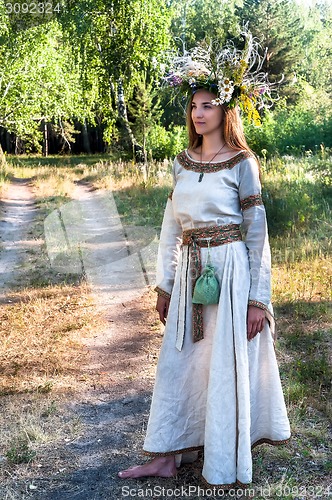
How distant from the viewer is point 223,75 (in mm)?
2863

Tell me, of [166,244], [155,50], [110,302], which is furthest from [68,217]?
[166,244]

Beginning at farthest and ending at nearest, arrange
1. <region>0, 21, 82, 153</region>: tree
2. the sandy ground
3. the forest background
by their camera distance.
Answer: <region>0, 21, 82, 153</region>: tree → the forest background → the sandy ground

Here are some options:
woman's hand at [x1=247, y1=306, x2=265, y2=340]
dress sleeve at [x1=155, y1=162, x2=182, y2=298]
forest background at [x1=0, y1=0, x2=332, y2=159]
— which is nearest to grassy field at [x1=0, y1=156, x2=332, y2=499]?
woman's hand at [x1=247, y1=306, x2=265, y2=340]

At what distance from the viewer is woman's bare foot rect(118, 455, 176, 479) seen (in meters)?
3.01

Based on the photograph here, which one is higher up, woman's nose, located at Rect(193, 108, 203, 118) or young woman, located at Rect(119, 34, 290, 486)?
woman's nose, located at Rect(193, 108, 203, 118)

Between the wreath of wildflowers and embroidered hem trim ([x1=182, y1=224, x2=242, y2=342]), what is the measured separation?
23.9 inches

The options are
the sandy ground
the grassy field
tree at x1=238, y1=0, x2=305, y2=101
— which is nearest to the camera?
the sandy ground

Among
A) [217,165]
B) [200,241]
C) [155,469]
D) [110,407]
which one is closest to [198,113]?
[217,165]

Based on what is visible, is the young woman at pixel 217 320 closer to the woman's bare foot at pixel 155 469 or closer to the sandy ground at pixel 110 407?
the woman's bare foot at pixel 155 469

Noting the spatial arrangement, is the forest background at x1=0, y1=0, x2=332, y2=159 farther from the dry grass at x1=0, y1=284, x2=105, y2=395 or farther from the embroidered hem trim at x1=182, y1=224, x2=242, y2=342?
the embroidered hem trim at x1=182, y1=224, x2=242, y2=342

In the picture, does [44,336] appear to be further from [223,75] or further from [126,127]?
[126,127]

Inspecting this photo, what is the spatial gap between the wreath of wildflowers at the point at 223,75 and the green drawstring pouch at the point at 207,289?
0.83m

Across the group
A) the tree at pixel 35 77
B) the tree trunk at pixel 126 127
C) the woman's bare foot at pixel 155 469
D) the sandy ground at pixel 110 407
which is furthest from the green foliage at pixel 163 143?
the woman's bare foot at pixel 155 469

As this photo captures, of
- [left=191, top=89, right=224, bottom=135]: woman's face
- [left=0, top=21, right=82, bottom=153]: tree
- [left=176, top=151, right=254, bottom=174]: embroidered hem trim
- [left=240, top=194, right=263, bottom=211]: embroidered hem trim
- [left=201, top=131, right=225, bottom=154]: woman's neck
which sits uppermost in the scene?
[left=0, top=21, right=82, bottom=153]: tree
